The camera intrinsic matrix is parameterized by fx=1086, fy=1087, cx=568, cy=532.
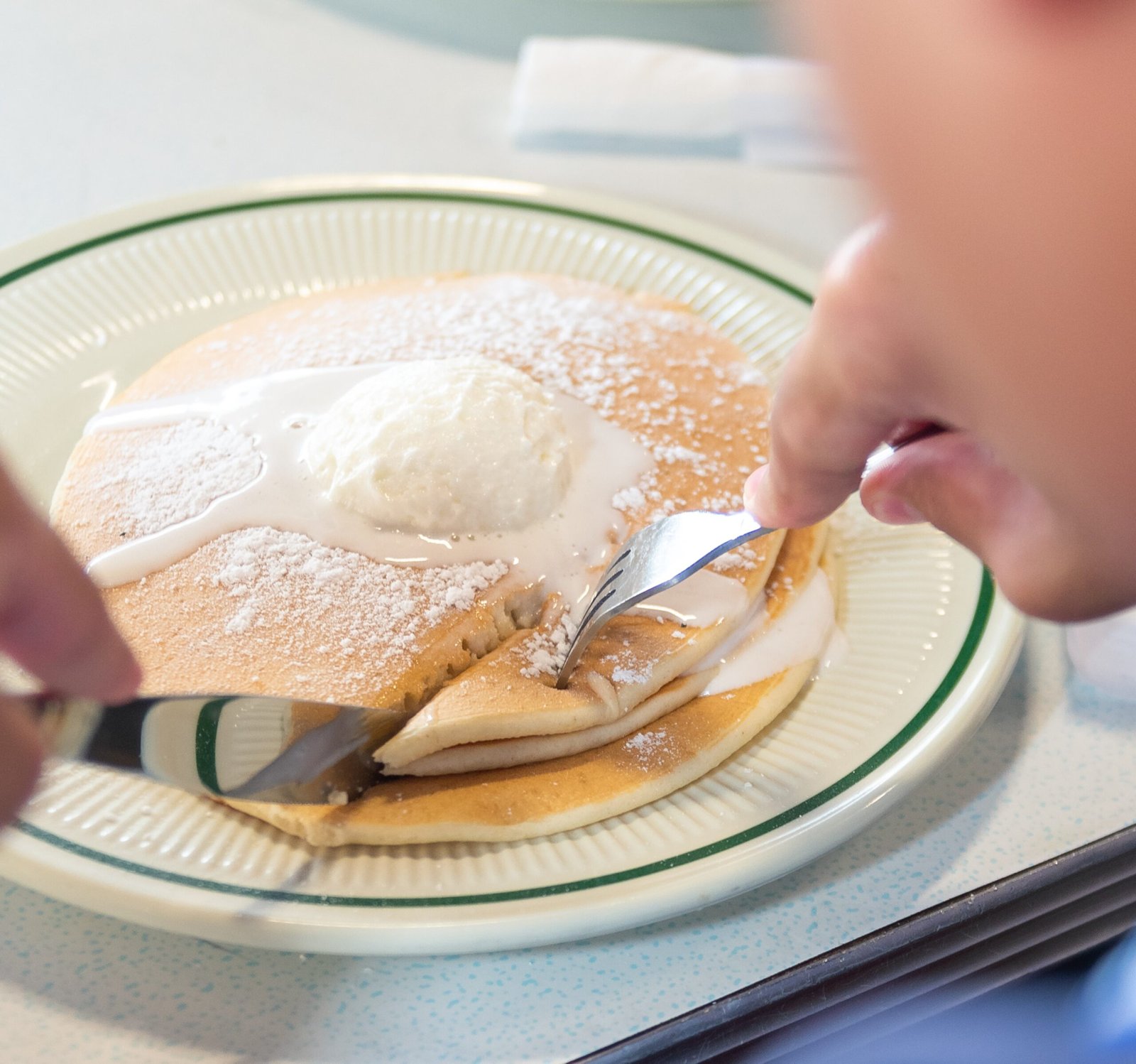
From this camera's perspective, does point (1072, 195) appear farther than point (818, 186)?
No

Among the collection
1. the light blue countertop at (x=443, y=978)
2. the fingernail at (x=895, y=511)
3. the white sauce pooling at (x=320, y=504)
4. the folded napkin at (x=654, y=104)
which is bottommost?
the light blue countertop at (x=443, y=978)

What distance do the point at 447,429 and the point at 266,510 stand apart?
0.55ft

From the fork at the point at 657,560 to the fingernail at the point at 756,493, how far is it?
12cm

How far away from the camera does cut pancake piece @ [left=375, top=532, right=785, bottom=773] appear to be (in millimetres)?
778

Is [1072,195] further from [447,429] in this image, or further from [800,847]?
[447,429]

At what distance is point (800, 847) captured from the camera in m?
0.73

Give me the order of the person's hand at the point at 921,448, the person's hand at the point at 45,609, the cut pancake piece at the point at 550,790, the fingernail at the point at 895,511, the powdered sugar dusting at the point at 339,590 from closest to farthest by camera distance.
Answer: the person's hand at the point at 921,448 → the person's hand at the point at 45,609 → the fingernail at the point at 895,511 → the cut pancake piece at the point at 550,790 → the powdered sugar dusting at the point at 339,590

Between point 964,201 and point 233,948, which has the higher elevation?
point 964,201

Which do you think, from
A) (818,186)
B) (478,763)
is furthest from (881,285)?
(818,186)

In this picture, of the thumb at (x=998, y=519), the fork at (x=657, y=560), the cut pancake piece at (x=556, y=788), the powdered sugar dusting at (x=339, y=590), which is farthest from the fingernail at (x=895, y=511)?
the powdered sugar dusting at (x=339, y=590)

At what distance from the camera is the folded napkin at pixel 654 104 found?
5.32 ft

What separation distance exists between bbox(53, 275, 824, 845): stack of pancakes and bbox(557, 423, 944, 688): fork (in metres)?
0.03

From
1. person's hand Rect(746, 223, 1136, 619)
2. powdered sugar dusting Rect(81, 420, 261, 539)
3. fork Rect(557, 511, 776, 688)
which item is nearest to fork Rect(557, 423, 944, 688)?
fork Rect(557, 511, 776, 688)

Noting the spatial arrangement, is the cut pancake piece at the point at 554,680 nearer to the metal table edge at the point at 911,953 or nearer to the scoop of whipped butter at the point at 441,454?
the scoop of whipped butter at the point at 441,454
